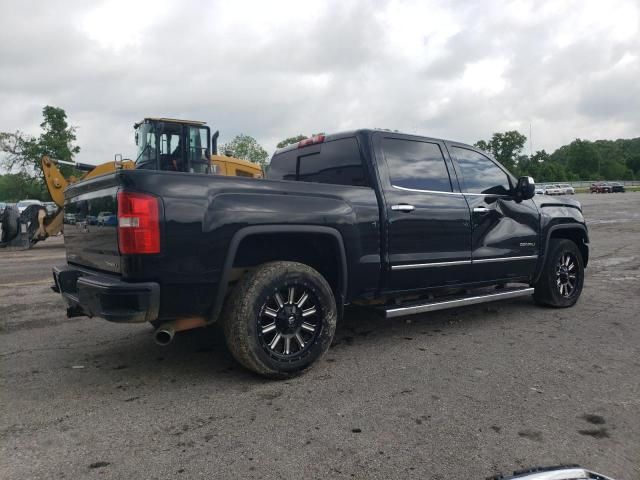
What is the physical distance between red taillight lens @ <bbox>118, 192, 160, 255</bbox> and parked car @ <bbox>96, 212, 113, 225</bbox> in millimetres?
282

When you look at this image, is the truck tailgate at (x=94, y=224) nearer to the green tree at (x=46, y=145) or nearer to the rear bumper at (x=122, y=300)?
the rear bumper at (x=122, y=300)

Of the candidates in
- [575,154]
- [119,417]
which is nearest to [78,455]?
[119,417]

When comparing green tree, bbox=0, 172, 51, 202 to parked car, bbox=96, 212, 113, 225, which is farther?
green tree, bbox=0, 172, 51, 202

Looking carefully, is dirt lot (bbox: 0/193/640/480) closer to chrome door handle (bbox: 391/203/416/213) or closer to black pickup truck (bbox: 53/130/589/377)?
black pickup truck (bbox: 53/130/589/377)

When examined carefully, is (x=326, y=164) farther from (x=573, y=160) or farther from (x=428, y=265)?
(x=573, y=160)

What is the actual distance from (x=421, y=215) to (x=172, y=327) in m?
2.33

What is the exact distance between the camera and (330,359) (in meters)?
4.10

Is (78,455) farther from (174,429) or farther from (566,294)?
(566,294)

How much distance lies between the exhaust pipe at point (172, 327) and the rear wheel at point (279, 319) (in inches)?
7.9

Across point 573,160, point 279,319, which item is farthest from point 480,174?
point 573,160

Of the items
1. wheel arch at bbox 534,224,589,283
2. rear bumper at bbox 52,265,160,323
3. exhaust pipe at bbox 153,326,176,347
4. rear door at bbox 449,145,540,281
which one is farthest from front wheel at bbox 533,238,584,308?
rear bumper at bbox 52,265,160,323

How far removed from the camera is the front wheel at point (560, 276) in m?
5.80

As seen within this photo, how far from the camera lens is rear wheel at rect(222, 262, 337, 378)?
11.3 ft

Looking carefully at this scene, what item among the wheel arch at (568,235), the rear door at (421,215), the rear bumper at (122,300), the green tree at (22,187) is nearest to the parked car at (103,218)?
the rear bumper at (122,300)
